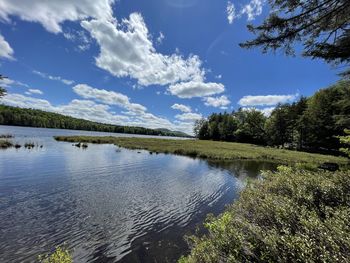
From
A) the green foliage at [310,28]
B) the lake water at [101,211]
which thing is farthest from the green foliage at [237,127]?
the green foliage at [310,28]

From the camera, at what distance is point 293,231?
13.3 feet

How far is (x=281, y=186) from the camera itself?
6.88 meters

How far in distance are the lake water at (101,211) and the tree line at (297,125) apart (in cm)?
1447

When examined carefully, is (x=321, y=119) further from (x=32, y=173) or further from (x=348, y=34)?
(x=32, y=173)

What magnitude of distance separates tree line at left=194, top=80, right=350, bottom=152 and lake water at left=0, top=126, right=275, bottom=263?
47.5 feet

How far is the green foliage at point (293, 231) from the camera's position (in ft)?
10.4

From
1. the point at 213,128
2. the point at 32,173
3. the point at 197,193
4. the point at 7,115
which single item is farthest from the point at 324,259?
the point at 7,115

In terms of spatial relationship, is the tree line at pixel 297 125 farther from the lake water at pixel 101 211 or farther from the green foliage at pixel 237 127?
the lake water at pixel 101 211

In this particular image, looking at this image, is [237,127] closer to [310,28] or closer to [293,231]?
[310,28]

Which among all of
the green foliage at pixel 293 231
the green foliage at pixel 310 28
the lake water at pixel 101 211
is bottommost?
the lake water at pixel 101 211

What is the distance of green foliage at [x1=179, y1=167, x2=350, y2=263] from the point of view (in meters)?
3.18

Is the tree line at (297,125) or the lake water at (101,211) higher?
the tree line at (297,125)

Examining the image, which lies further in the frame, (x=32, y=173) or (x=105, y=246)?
(x=32, y=173)

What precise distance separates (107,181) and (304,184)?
13.6 metres
